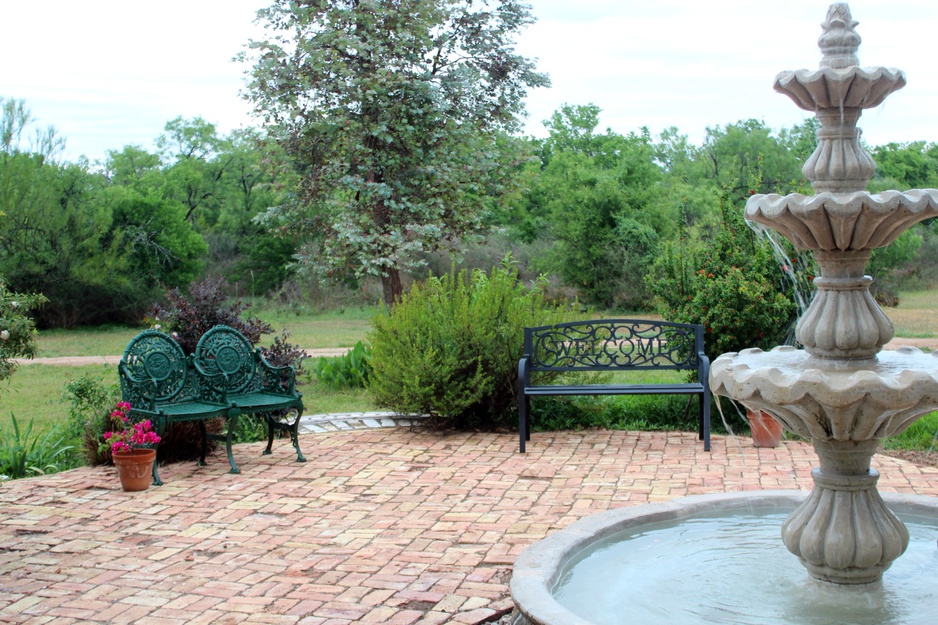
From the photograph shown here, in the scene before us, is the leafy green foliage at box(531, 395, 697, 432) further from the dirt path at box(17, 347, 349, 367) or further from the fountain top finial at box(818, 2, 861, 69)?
the dirt path at box(17, 347, 349, 367)

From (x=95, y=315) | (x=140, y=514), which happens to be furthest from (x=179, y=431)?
(x=95, y=315)

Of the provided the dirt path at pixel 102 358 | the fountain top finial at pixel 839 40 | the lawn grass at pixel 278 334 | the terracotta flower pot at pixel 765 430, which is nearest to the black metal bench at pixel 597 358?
the terracotta flower pot at pixel 765 430

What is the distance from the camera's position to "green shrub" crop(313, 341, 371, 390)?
11523mm

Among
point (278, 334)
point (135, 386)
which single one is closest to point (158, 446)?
point (135, 386)

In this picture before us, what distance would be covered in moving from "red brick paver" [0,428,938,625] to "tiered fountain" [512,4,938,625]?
0.97 m

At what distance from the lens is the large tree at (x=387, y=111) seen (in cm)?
1681

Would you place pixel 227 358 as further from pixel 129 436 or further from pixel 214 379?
pixel 129 436

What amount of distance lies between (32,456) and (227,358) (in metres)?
1.79

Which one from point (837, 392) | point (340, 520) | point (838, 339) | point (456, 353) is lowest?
point (340, 520)

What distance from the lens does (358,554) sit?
5078 mm

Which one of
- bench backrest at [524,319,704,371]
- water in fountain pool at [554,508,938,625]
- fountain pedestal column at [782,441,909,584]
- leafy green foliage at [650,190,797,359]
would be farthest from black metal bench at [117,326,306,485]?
fountain pedestal column at [782,441,909,584]

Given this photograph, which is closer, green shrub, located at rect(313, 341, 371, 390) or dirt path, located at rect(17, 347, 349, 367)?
green shrub, located at rect(313, 341, 371, 390)

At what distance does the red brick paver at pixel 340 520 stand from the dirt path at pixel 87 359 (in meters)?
7.84

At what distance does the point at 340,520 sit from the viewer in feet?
19.0
